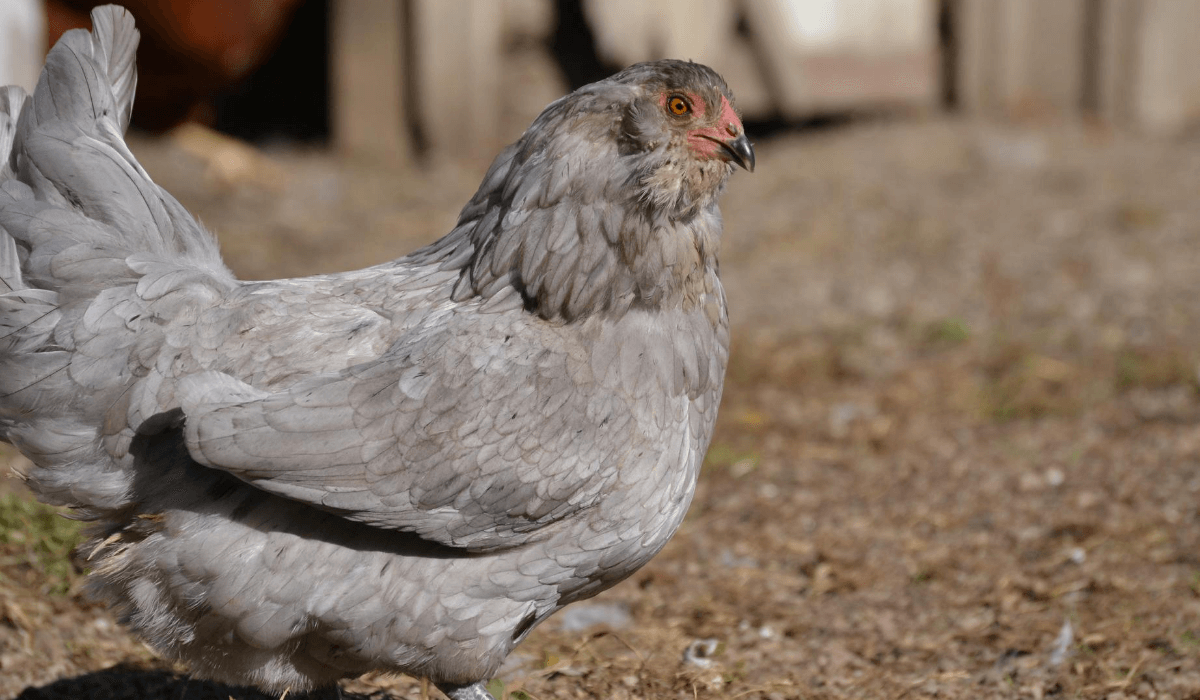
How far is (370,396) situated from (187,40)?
5288 millimetres

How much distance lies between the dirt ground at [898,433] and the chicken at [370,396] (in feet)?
2.06

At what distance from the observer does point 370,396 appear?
2533 mm

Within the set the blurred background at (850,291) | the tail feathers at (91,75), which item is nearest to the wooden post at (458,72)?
the blurred background at (850,291)

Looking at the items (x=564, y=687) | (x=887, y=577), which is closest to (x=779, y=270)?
(x=887, y=577)

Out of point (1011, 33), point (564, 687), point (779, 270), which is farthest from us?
point (1011, 33)

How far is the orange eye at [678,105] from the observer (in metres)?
2.69

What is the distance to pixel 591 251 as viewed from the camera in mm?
2719

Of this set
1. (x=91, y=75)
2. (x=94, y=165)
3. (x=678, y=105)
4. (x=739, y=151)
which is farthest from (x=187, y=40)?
(x=739, y=151)

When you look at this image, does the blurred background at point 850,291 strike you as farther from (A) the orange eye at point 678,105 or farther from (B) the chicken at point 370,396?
(A) the orange eye at point 678,105

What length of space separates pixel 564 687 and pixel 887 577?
1472 millimetres

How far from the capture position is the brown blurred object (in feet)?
22.3

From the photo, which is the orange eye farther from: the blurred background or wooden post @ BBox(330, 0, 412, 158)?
wooden post @ BBox(330, 0, 412, 158)

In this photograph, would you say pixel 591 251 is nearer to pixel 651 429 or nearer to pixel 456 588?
pixel 651 429

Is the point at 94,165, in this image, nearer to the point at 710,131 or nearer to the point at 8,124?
the point at 8,124
